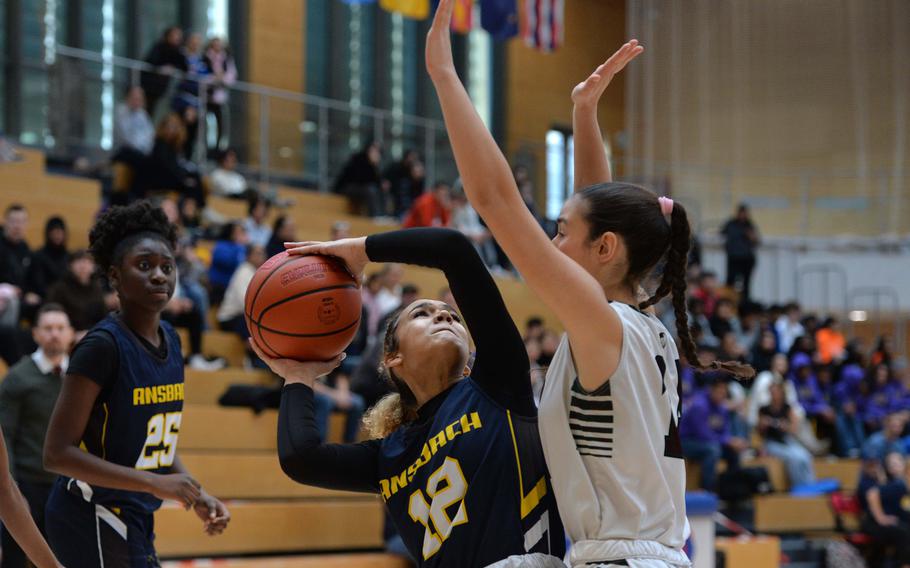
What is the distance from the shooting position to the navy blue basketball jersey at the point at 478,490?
265cm

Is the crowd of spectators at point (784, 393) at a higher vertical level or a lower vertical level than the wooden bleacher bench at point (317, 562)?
higher

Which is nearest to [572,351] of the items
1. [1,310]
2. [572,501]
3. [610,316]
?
[610,316]

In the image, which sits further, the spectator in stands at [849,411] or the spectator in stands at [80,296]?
the spectator in stands at [849,411]

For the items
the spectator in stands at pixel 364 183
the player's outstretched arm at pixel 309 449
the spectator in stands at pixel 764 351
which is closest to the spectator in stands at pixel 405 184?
the spectator in stands at pixel 364 183

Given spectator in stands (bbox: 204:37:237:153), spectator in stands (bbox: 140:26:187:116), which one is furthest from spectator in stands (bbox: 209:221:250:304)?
spectator in stands (bbox: 204:37:237:153)

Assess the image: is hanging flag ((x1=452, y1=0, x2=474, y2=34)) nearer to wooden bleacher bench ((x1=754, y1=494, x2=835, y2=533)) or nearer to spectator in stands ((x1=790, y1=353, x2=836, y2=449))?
spectator in stands ((x1=790, y1=353, x2=836, y2=449))

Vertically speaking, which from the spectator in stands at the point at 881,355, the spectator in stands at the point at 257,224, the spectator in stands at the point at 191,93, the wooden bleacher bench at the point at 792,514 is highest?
the spectator in stands at the point at 191,93

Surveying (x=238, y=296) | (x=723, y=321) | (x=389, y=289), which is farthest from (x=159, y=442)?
(x=723, y=321)

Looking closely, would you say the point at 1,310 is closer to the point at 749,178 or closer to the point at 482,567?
the point at 482,567

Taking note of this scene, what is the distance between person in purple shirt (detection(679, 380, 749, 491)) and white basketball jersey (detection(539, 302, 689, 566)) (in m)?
8.90

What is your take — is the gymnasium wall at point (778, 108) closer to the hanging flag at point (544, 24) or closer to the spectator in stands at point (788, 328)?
the spectator in stands at point (788, 328)

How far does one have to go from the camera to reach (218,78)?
13.2m

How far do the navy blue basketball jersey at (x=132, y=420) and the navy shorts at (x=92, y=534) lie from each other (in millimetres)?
24

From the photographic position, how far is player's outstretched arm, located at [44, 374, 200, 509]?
3436mm
